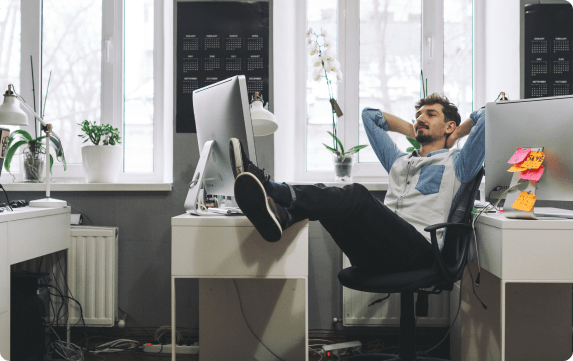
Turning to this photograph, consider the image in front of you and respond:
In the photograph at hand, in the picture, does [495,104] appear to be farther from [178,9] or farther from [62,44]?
[62,44]

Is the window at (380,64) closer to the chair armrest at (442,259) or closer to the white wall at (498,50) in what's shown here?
the white wall at (498,50)

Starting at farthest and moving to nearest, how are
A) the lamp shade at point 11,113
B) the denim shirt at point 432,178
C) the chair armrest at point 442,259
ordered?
1. the lamp shade at point 11,113
2. the denim shirt at point 432,178
3. the chair armrest at point 442,259

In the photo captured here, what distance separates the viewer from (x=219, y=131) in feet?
5.13

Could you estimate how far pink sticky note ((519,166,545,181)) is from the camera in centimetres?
139

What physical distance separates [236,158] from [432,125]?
43.3 inches

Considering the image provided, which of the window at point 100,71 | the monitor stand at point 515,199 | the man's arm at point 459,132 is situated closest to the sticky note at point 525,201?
the monitor stand at point 515,199

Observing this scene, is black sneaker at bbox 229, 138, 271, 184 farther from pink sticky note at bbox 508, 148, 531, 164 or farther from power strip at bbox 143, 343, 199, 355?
power strip at bbox 143, 343, 199, 355

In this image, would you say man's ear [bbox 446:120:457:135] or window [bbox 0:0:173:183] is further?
window [bbox 0:0:173:183]

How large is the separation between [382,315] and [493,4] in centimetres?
197

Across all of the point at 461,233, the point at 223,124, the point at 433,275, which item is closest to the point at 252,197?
the point at 223,124

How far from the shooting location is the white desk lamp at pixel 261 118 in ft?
5.69

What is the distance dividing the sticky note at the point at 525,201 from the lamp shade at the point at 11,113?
2.08 meters

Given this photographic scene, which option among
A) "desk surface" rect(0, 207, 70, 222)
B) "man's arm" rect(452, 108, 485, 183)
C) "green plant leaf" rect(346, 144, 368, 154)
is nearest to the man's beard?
"man's arm" rect(452, 108, 485, 183)

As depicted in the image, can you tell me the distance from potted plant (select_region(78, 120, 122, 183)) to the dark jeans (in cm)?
129
